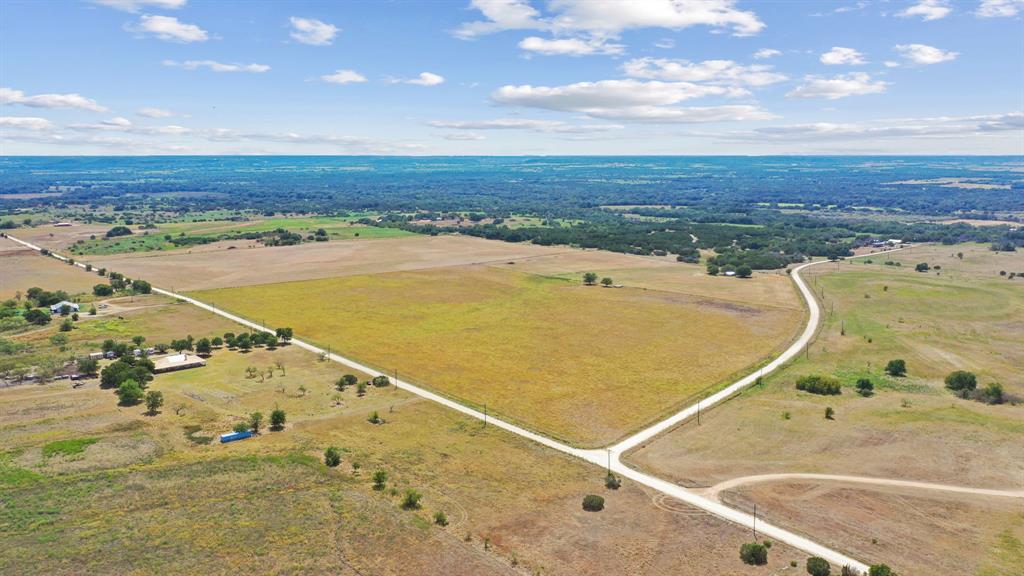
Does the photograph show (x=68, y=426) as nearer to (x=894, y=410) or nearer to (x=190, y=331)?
(x=190, y=331)

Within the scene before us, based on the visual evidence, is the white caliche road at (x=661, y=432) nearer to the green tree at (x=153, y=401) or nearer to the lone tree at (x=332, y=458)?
the lone tree at (x=332, y=458)

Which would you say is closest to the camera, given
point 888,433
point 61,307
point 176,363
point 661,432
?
point 888,433

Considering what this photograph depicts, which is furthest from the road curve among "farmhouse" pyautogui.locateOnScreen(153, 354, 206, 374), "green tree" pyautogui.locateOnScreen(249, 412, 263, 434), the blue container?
"farmhouse" pyautogui.locateOnScreen(153, 354, 206, 374)

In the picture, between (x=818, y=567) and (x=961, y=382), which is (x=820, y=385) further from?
(x=818, y=567)

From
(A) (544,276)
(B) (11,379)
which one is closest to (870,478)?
(B) (11,379)

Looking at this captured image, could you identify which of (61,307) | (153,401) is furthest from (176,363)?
(61,307)

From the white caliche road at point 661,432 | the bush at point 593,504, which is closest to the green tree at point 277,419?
the white caliche road at point 661,432
